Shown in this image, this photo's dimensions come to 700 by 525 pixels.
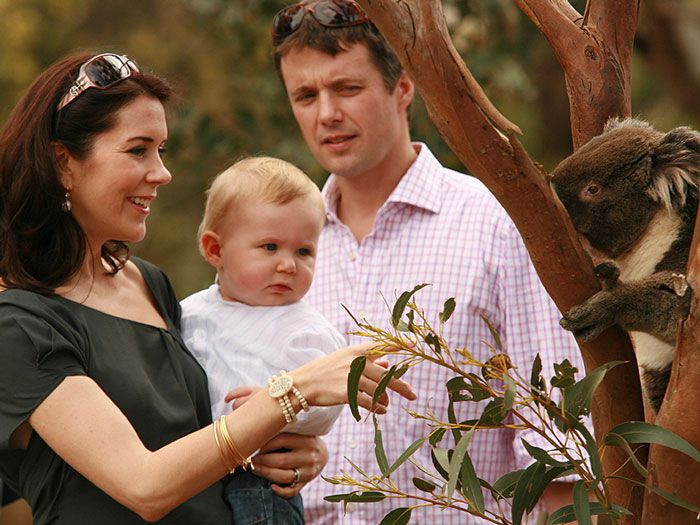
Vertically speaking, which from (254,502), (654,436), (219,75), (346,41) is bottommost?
(254,502)

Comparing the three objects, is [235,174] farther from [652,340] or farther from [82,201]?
[652,340]

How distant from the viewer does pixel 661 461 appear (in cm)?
177

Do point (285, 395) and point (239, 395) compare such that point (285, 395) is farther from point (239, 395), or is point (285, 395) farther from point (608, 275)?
point (608, 275)

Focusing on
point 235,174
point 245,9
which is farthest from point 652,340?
point 245,9

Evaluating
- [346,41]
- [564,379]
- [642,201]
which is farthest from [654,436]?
[346,41]

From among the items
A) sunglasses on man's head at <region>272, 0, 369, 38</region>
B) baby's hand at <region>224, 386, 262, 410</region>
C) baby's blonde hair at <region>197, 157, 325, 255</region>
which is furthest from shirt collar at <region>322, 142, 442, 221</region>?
baby's hand at <region>224, 386, 262, 410</region>

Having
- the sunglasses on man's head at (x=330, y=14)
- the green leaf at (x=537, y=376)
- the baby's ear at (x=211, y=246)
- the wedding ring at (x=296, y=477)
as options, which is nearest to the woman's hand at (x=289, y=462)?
the wedding ring at (x=296, y=477)

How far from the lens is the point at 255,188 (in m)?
2.84

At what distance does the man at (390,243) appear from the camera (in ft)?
9.64

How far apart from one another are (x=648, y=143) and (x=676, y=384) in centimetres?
63

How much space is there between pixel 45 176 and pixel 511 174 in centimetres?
115

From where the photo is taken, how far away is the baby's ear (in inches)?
115

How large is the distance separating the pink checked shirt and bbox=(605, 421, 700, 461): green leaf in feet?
3.74

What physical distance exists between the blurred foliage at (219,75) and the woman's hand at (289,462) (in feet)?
2.98
